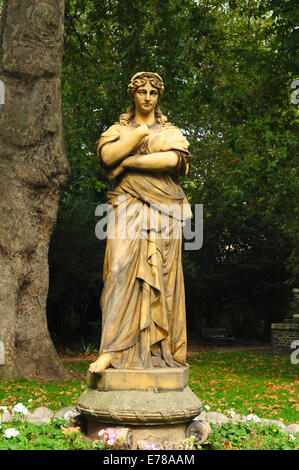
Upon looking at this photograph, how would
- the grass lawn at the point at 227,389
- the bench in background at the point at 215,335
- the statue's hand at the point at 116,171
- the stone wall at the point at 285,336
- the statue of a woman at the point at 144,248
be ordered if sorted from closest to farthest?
the statue of a woman at the point at 144,248 < the statue's hand at the point at 116,171 < the grass lawn at the point at 227,389 < the stone wall at the point at 285,336 < the bench in background at the point at 215,335

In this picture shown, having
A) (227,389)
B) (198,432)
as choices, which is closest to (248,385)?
(227,389)

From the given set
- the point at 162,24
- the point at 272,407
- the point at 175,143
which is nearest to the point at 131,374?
the point at 175,143

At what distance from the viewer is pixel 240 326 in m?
24.7

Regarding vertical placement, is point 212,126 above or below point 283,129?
above

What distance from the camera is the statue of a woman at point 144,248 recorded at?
15.2 ft

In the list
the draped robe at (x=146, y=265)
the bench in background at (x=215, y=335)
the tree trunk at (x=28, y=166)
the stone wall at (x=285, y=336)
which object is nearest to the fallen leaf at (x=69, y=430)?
the draped robe at (x=146, y=265)

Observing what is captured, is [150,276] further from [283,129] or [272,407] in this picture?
[283,129]

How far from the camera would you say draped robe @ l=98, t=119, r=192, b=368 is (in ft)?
15.2

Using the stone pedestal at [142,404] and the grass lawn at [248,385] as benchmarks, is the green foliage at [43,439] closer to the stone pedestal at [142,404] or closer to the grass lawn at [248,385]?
the stone pedestal at [142,404]

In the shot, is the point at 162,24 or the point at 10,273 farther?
the point at 162,24

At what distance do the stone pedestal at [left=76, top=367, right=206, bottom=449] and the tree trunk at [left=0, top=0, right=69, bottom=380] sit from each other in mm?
5355

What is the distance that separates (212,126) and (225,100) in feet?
28.4

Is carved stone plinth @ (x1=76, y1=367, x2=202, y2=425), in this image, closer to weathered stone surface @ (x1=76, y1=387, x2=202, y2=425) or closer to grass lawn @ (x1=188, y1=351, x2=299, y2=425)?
weathered stone surface @ (x1=76, y1=387, x2=202, y2=425)

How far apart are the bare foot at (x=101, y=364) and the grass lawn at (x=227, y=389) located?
1162 millimetres
